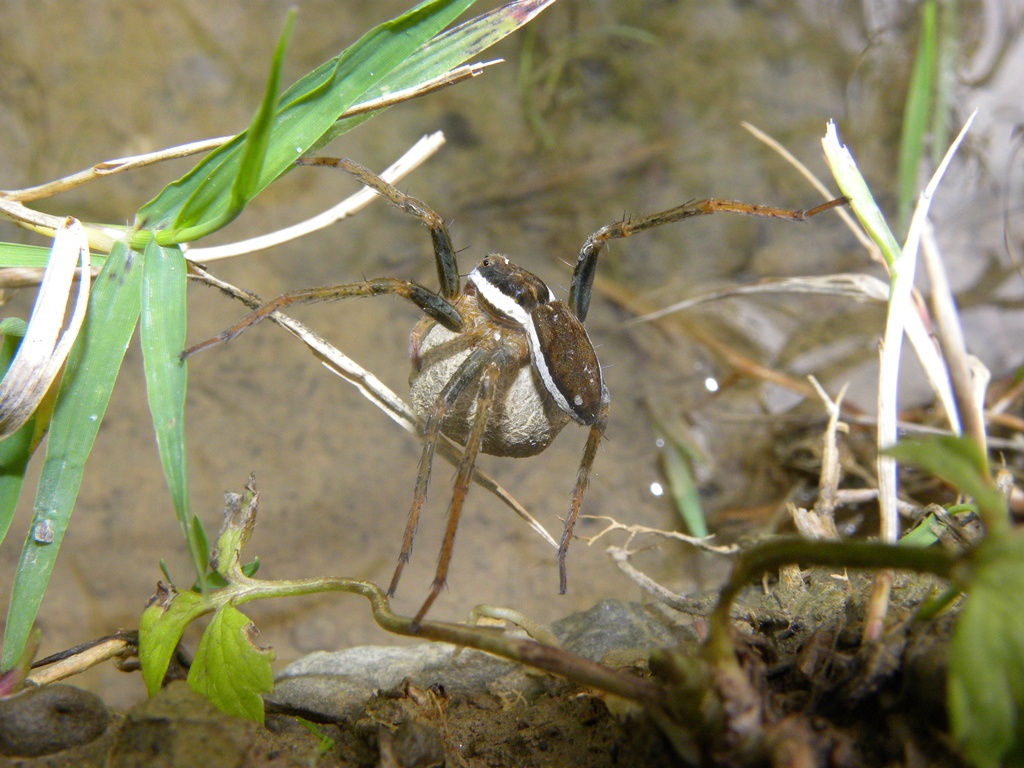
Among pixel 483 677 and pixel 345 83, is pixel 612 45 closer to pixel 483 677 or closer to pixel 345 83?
pixel 345 83

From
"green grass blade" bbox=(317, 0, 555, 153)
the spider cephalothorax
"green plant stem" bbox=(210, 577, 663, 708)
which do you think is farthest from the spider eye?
"green plant stem" bbox=(210, 577, 663, 708)

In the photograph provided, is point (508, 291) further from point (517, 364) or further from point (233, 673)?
point (233, 673)

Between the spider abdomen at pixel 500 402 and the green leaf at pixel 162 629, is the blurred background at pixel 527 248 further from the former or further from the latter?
the green leaf at pixel 162 629

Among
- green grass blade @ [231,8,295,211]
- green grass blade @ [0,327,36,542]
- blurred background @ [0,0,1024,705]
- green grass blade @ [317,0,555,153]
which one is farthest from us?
blurred background @ [0,0,1024,705]

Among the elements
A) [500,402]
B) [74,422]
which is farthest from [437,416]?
[74,422]

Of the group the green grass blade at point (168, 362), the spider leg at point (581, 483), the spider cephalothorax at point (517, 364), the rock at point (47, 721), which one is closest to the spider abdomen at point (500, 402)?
the spider cephalothorax at point (517, 364)

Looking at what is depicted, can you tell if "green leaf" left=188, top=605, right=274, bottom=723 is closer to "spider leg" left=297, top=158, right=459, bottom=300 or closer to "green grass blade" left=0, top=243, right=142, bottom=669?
"green grass blade" left=0, top=243, right=142, bottom=669
